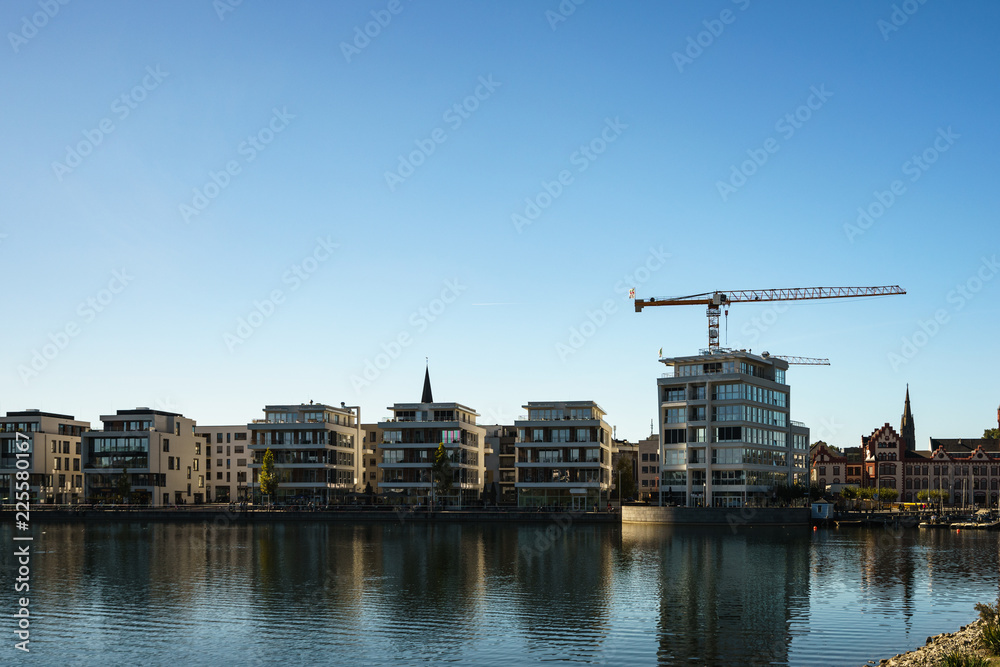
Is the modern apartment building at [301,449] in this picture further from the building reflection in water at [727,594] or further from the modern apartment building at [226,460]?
the building reflection in water at [727,594]

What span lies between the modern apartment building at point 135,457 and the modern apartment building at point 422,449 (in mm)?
44294

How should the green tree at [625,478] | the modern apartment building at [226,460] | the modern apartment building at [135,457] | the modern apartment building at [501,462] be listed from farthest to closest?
1. the modern apartment building at [226,460]
2. the modern apartment building at [501,462]
3. the green tree at [625,478]
4. the modern apartment building at [135,457]

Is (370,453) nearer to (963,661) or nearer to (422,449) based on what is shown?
(422,449)

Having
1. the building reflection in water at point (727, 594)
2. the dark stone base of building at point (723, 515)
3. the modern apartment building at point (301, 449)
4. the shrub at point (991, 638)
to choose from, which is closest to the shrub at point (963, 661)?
the shrub at point (991, 638)

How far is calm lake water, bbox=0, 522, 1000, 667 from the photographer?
3947 cm

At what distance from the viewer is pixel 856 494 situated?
18200cm

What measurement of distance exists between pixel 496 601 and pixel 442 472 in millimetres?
95732

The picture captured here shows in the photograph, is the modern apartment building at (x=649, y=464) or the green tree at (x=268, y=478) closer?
the green tree at (x=268, y=478)

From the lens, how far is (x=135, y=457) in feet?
557

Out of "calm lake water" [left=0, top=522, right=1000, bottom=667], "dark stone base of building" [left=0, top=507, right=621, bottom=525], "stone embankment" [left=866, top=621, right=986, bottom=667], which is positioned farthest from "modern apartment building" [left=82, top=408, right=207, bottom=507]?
"stone embankment" [left=866, top=621, right=986, bottom=667]

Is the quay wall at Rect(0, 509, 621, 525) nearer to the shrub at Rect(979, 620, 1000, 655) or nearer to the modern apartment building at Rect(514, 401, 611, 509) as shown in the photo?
the modern apartment building at Rect(514, 401, 611, 509)

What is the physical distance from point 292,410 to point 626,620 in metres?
129

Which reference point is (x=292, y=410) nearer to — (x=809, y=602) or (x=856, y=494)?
(x=856, y=494)

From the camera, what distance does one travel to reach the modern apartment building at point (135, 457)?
169 meters
